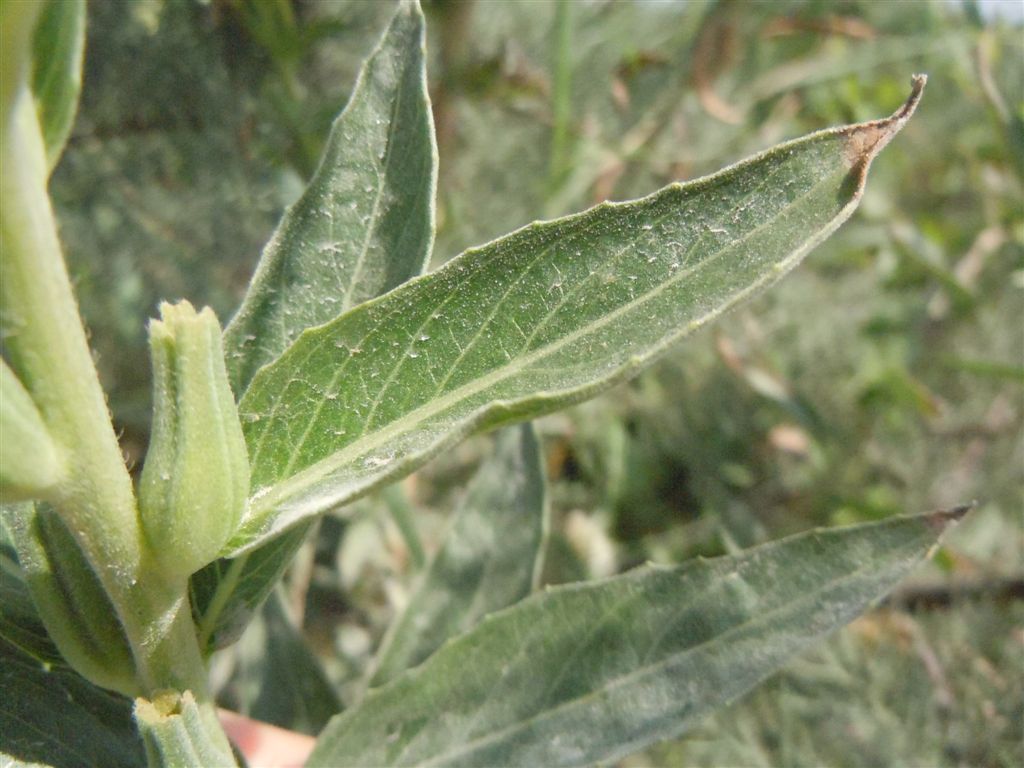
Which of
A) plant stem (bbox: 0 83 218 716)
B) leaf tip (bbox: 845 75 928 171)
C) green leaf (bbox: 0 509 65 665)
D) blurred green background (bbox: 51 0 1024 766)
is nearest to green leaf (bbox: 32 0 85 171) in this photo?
plant stem (bbox: 0 83 218 716)

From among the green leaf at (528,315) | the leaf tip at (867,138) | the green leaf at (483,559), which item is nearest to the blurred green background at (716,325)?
the green leaf at (483,559)

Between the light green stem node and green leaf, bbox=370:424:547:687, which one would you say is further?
green leaf, bbox=370:424:547:687

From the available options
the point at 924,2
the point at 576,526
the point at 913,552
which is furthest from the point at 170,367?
the point at 924,2

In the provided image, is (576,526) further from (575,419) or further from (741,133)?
(741,133)

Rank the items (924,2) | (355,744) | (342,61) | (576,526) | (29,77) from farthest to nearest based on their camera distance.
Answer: (924,2)
(576,526)
(342,61)
(355,744)
(29,77)

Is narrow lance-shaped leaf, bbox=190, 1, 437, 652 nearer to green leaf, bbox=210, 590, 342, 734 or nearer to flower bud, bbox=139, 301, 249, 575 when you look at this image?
flower bud, bbox=139, 301, 249, 575

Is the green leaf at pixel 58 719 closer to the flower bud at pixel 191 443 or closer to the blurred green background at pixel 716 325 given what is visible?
the flower bud at pixel 191 443
